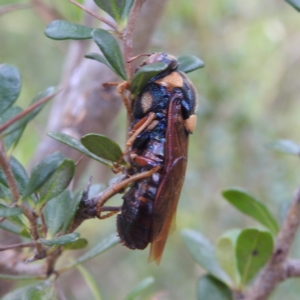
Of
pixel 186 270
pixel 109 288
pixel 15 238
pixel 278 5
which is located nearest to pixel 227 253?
pixel 15 238

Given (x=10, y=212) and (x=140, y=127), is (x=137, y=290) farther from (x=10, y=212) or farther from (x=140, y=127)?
(x=10, y=212)

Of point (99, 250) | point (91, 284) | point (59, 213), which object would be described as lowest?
point (91, 284)

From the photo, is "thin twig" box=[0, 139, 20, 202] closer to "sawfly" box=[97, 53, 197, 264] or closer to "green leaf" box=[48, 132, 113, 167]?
"green leaf" box=[48, 132, 113, 167]

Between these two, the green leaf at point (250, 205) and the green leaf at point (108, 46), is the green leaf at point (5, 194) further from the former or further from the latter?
the green leaf at point (250, 205)

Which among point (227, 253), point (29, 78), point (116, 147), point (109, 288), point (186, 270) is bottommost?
point (109, 288)

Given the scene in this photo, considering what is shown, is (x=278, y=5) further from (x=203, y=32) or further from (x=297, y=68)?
(x=203, y=32)

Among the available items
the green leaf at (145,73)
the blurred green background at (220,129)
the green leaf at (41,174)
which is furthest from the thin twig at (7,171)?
the blurred green background at (220,129)

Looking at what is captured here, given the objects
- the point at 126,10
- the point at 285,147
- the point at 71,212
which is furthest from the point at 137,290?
the point at 126,10
